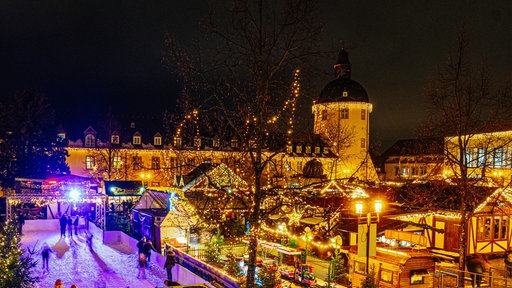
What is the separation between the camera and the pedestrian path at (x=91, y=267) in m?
14.5

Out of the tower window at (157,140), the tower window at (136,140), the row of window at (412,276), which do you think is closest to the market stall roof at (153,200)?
the row of window at (412,276)

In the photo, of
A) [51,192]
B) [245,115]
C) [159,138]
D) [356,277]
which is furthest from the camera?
[159,138]

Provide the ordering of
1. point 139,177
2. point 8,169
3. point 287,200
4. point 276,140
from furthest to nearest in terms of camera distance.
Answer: point 139,177 < point 8,169 < point 287,200 < point 276,140

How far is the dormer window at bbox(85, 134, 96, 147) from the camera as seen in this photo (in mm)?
46156

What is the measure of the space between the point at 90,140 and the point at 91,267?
32305mm

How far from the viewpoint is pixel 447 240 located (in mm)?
20688

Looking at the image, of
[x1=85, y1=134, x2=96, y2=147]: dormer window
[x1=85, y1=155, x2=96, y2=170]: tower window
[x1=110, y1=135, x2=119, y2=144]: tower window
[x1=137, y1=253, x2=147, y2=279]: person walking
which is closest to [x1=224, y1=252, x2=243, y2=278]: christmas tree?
[x1=137, y1=253, x2=147, y2=279]: person walking

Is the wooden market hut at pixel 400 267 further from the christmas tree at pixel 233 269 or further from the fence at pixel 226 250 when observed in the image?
the fence at pixel 226 250

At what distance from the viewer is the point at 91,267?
53.8ft

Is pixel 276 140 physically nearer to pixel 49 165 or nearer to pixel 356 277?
pixel 356 277

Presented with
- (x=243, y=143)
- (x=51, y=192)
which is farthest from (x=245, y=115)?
(x=51, y=192)

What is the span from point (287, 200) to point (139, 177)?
38331 mm

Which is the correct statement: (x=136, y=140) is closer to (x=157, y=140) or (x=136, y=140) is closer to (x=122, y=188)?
(x=157, y=140)

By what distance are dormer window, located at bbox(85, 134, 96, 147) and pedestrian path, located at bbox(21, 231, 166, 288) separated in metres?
25.4
